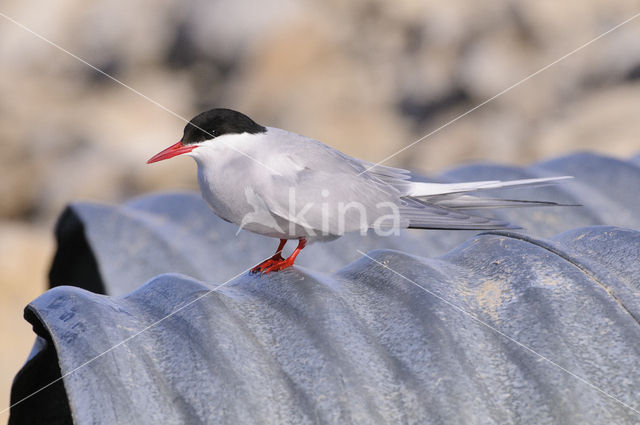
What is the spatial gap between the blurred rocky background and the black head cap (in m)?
4.54

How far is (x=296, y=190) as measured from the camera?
167cm

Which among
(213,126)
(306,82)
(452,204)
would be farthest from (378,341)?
(306,82)

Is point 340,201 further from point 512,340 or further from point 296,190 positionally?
point 512,340

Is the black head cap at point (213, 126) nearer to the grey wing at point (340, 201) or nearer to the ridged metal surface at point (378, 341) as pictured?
the grey wing at point (340, 201)

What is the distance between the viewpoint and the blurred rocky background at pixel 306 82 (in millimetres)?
6121

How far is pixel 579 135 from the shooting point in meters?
5.95

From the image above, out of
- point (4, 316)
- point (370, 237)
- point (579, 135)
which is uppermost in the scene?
point (579, 135)

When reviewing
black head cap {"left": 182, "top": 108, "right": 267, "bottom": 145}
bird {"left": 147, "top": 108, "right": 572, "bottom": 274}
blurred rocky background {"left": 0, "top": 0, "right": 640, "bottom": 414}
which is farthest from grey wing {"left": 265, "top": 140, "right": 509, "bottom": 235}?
blurred rocky background {"left": 0, "top": 0, "right": 640, "bottom": 414}

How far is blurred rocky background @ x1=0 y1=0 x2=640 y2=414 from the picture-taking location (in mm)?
6121

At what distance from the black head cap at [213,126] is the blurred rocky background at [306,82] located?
4.54 meters

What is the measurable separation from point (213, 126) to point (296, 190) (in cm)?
20

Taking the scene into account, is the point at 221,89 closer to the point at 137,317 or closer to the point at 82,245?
the point at 82,245

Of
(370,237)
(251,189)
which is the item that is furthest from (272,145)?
(370,237)

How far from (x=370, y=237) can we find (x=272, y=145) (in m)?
1.10
